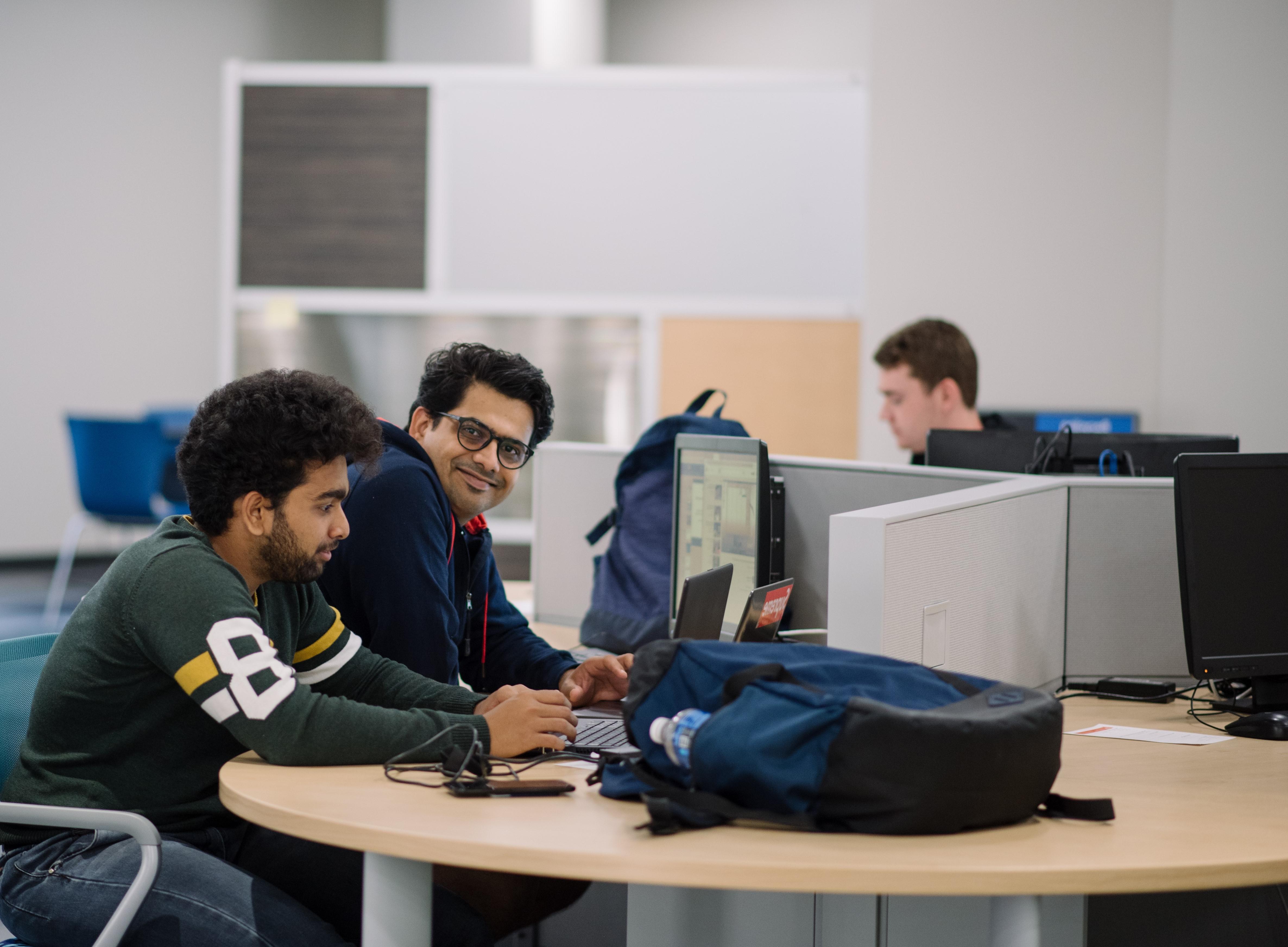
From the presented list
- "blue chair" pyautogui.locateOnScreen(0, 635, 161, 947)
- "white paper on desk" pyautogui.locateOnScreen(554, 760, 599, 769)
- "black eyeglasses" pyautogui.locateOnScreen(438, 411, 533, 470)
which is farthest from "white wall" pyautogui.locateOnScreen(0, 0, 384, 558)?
"white paper on desk" pyautogui.locateOnScreen(554, 760, 599, 769)

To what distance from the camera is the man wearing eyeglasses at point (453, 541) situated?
1838mm

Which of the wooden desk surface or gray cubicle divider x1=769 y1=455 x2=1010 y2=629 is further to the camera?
gray cubicle divider x1=769 y1=455 x2=1010 y2=629

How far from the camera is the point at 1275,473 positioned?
6.30 ft

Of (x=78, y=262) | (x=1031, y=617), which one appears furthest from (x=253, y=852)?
(x=78, y=262)

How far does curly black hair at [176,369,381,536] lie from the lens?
1530 mm

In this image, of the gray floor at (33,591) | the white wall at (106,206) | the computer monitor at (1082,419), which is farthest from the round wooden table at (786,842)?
the white wall at (106,206)

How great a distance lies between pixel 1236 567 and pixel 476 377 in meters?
1.25

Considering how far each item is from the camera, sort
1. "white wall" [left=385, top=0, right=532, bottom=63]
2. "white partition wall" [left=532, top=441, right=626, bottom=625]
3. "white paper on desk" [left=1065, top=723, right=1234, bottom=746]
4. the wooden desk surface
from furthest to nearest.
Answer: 1. "white wall" [left=385, top=0, right=532, bottom=63]
2. "white partition wall" [left=532, top=441, right=626, bottom=625]
3. "white paper on desk" [left=1065, top=723, right=1234, bottom=746]
4. the wooden desk surface

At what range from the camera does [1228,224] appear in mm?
4016

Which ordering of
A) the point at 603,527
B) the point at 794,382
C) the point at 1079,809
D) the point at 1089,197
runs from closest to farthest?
the point at 1079,809 → the point at 603,527 → the point at 1089,197 → the point at 794,382

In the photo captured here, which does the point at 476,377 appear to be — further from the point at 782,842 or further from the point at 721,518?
the point at 782,842

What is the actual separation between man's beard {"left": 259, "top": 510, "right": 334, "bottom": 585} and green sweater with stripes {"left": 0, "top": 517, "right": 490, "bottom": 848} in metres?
0.05

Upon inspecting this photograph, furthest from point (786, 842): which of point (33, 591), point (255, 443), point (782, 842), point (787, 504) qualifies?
point (33, 591)

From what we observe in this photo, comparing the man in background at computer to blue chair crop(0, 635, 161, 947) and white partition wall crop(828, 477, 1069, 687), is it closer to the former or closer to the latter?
white partition wall crop(828, 477, 1069, 687)
